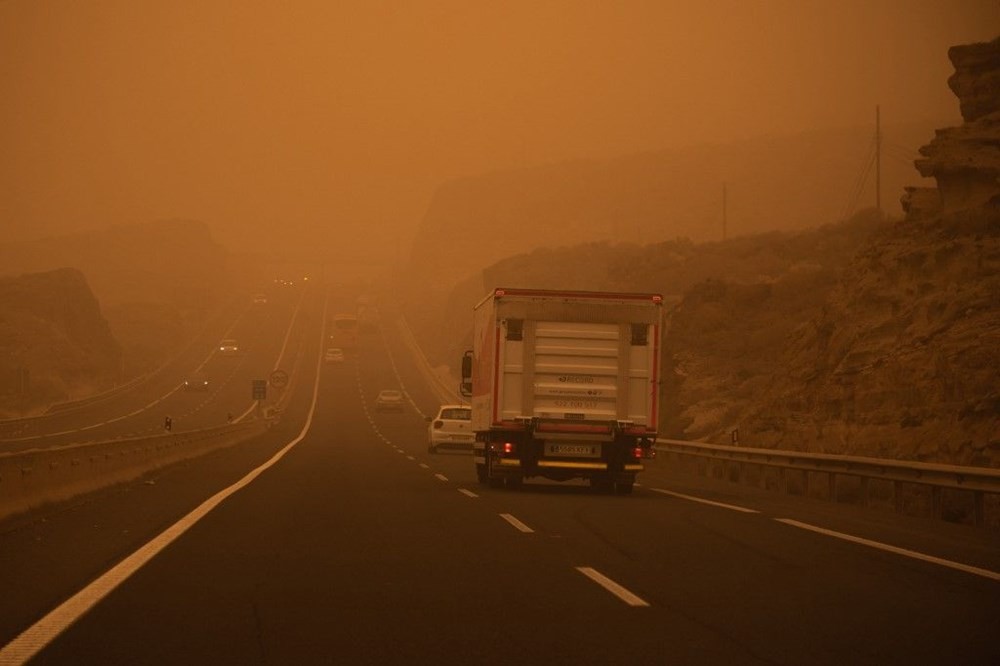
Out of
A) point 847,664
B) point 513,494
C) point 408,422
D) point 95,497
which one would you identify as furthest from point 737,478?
point 408,422

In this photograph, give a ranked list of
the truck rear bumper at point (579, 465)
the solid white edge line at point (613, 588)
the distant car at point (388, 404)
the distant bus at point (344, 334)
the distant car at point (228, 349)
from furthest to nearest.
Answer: the distant bus at point (344, 334) → the distant car at point (228, 349) → the distant car at point (388, 404) → the truck rear bumper at point (579, 465) → the solid white edge line at point (613, 588)

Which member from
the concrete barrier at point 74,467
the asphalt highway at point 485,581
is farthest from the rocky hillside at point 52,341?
the asphalt highway at point 485,581

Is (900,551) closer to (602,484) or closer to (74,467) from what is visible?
(602,484)

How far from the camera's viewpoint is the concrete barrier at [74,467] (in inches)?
633

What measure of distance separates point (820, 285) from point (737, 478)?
36.5m

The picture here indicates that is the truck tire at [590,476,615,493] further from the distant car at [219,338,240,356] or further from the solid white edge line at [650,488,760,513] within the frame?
the distant car at [219,338,240,356]

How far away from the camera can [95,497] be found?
2012cm

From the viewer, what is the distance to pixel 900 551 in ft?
44.9

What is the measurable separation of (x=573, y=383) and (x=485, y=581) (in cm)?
1118

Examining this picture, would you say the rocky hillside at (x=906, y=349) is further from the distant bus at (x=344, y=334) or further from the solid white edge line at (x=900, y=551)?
the distant bus at (x=344, y=334)

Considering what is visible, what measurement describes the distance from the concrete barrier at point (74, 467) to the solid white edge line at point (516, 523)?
588 cm

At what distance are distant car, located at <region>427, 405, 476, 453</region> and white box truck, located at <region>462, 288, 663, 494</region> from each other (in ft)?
71.0

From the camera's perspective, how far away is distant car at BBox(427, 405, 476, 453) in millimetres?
43844

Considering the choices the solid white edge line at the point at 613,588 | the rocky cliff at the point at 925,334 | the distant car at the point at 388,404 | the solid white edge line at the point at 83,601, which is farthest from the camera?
the distant car at the point at 388,404
